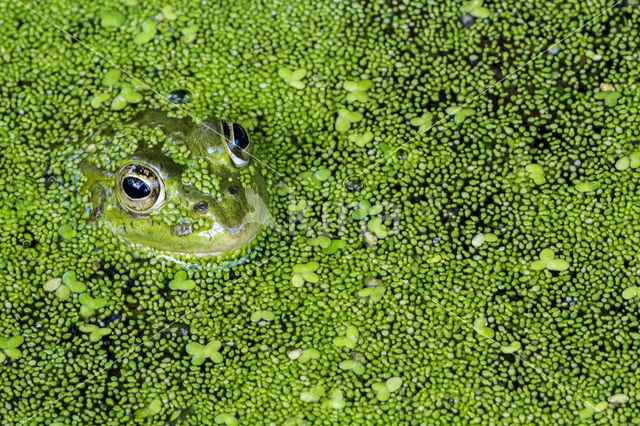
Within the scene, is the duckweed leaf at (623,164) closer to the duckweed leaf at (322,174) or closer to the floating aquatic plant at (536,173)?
the floating aquatic plant at (536,173)

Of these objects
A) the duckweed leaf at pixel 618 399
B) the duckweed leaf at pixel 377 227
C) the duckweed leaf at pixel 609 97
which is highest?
the duckweed leaf at pixel 609 97

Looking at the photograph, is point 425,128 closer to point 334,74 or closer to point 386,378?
point 334,74

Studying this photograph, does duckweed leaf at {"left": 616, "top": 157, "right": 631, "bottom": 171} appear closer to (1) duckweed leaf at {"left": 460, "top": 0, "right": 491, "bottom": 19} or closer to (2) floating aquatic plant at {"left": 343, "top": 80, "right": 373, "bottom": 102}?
(1) duckweed leaf at {"left": 460, "top": 0, "right": 491, "bottom": 19}

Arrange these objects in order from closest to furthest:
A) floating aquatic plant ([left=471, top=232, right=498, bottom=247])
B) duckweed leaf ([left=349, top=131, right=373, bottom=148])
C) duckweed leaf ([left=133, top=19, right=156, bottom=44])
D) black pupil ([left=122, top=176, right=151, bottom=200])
Result: 1. black pupil ([left=122, top=176, right=151, bottom=200])
2. floating aquatic plant ([left=471, top=232, right=498, bottom=247])
3. duckweed leaf ([left=349, top=131, right=373, bottom=148])
4. duckweed leaf ([left=133, top=19, right=156, bottom=44])

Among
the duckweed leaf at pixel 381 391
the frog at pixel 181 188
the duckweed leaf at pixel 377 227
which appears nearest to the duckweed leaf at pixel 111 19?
the frog at pixel 181 188

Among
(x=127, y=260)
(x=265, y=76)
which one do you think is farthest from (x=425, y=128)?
(x=127, y=260)

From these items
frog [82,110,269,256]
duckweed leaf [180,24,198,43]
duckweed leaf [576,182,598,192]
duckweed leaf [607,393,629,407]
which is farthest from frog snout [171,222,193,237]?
duckweed leaf [607,393,629,407]
